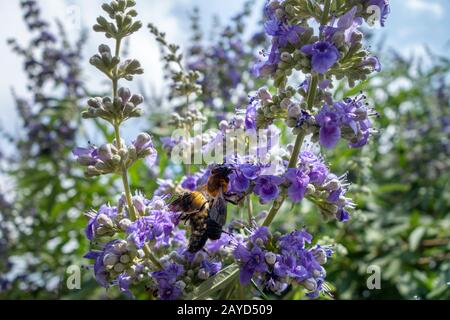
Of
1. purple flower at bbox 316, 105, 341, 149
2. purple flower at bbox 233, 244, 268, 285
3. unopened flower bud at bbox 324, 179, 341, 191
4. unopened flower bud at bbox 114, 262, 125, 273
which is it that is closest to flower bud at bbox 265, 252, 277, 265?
purple flower at bbox 233, 244, 268, 285

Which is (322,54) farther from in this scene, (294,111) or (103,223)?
(103,223)

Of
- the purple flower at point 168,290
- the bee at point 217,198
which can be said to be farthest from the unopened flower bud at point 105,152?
the purple flower at point 168,290

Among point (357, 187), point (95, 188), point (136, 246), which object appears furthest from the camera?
point (95, 188)

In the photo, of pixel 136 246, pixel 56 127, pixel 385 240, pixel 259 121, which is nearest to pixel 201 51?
pixel 56 127

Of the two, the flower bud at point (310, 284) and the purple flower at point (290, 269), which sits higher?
the purple flower at point (290, 269)

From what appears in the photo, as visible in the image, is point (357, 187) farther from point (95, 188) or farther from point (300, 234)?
point (95, 188)

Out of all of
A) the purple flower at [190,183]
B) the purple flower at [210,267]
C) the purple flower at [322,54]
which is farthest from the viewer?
the purple flower at [190,183]

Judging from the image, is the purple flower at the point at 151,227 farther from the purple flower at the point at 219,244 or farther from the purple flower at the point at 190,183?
the purple flower at the point at 190,183
